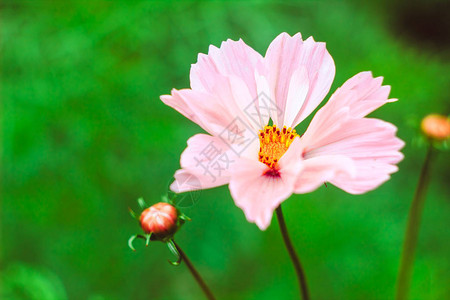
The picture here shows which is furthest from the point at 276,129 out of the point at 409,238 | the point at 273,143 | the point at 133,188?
the point at 133,188

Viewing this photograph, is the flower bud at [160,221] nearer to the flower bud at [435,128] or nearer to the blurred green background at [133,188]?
the flower bud at [435,128]

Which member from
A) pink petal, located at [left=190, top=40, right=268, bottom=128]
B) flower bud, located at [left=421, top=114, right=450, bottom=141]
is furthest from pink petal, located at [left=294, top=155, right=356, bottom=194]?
flower bud, located at [left=421, top=114, right=450, bottom=141]

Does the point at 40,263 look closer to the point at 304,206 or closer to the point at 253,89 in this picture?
the point at 304,206

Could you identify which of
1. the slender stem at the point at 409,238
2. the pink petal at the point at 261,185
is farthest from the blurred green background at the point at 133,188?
the pink petal at the point at 261,185

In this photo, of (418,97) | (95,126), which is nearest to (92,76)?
(95,126)

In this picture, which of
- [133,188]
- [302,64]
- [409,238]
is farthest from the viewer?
[133,188]

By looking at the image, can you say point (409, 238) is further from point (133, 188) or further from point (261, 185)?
point (133, 188)
